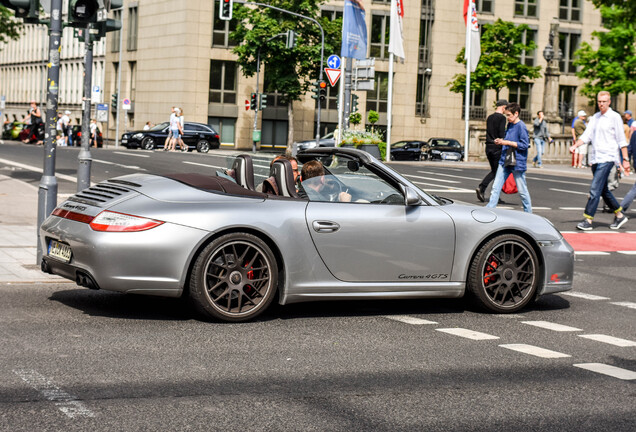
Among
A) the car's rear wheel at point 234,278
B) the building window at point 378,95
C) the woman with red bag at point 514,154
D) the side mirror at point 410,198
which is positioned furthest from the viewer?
the building window at point 378,95

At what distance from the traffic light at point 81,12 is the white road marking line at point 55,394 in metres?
5.55

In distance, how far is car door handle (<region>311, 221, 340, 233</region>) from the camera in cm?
782

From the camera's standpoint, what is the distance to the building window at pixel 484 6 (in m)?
78.7

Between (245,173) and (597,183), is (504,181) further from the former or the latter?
(245,173)

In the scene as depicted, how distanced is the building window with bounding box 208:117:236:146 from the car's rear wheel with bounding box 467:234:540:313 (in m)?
65.9

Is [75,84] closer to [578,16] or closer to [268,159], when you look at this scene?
[578,16]

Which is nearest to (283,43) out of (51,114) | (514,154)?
(514,154)

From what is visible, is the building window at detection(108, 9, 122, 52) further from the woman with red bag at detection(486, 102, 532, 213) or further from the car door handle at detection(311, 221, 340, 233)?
the car door handle at detection(311, 221, 340, 233)

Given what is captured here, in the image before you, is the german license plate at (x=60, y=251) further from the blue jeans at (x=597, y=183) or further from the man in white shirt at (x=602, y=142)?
the blue jeans at (x=597, y=183)

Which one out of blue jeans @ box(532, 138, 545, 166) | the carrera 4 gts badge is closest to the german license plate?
the carrera 4 gts badge

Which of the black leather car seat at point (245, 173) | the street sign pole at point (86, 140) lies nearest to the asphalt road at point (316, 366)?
the black leather car seat at point (245, 173)

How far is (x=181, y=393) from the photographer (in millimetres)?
5477

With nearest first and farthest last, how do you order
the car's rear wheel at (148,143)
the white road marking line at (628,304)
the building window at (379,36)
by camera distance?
the white road marking line at (628,304) < the car's rear wheel at (148,143) < the building window at (379,36)

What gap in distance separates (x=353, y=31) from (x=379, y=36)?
4595 centimetres
